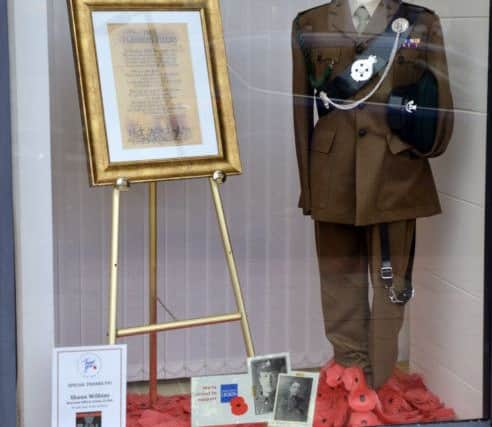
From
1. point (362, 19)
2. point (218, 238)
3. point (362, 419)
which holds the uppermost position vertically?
point (362, 19)

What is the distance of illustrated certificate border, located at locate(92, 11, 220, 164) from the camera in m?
2.87

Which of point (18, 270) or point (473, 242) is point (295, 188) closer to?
point (473, 242)

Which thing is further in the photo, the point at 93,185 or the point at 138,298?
the point at 138,298

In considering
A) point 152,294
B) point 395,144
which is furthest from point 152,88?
point 395,144

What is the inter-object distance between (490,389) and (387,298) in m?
0.42

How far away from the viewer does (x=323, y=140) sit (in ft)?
10.3

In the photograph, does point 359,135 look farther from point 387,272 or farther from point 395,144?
point 387,272

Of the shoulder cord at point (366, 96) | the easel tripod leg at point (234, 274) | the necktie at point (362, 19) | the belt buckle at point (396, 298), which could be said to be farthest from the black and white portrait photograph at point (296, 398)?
the necktie at point (362, 19)

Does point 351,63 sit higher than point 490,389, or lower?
higher

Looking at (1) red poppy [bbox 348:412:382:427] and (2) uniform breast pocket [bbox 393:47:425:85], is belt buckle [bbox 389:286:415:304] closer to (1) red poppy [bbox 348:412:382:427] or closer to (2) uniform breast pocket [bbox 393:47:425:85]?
(1) red poppy [bbox 348:412:382:427]

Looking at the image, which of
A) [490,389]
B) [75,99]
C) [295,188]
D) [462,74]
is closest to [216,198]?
[295,188]

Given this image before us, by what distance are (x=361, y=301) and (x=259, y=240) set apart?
13.6 inches

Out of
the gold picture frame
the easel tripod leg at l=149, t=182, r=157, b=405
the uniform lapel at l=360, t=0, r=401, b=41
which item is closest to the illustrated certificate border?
the gold picture frame

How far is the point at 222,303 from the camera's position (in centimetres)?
316
